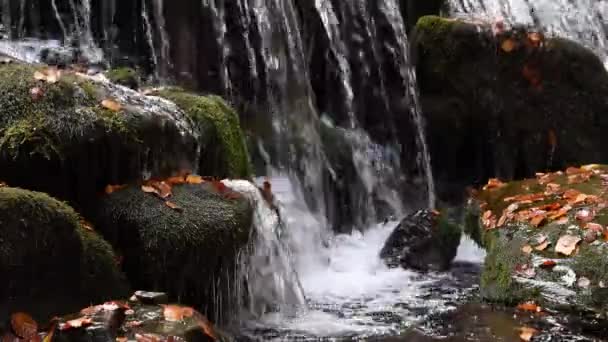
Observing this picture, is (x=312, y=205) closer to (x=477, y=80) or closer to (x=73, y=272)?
(x=477, y=80)

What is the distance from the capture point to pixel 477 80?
11078 mm

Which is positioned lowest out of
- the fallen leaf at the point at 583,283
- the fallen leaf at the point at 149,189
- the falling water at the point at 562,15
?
the fallen leaf at the point at 583,283

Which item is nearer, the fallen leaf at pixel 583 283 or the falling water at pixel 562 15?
the fallen leaf at pixel 583 283

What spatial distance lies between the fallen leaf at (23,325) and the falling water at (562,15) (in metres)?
14.2

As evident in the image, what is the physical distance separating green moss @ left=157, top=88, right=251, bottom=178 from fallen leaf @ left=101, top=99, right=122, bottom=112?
1031 millimetres

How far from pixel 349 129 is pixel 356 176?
3.05 feet

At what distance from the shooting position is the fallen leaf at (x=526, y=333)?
436cm

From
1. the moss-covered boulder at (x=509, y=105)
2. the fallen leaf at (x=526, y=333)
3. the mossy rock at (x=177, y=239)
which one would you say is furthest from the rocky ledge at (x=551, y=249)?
the moss-covered boulder at (x=509, y=105)

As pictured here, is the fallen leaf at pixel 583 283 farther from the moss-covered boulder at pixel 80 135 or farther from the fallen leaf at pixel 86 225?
the fallen leaf at pixel 86 225

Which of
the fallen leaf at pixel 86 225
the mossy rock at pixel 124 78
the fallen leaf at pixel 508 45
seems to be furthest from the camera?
the fallen leaf at pixel 508 45

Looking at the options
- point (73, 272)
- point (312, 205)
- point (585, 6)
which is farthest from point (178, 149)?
point (585, 6)

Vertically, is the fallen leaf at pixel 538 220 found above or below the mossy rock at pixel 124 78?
below

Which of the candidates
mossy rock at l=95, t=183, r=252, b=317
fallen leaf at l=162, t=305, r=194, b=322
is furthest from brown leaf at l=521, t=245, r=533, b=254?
fallen leaf at l=162, t=305, r=194, b=322

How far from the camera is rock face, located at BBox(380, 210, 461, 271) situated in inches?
296
